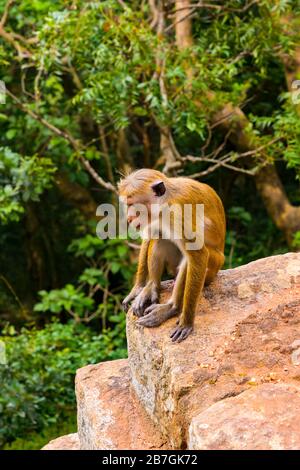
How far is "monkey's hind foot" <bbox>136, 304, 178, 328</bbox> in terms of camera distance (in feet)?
16.7

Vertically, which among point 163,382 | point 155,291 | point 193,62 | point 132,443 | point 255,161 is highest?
point 193,62

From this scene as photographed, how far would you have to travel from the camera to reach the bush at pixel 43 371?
7.93 m

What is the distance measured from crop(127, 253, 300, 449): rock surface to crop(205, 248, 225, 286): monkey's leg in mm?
73

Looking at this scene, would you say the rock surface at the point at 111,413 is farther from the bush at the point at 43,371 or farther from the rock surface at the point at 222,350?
the bush at the point at 43,371

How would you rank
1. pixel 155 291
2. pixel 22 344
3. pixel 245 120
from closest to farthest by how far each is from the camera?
pixel 155 291, pixel 22 344, pixel 245 120

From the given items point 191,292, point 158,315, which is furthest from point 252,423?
point 158,315

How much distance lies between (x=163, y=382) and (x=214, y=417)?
0.76 metres

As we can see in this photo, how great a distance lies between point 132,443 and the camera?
186 inches

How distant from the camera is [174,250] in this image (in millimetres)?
5285

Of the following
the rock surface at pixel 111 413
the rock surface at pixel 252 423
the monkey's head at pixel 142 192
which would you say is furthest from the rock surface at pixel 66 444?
the rock surface at pixel 252 423

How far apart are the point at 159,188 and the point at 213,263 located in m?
0.69

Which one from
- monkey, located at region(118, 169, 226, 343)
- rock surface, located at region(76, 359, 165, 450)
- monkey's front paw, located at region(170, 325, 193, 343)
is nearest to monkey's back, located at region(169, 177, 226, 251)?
monkey, located at region(118, 169, 226, 343)
